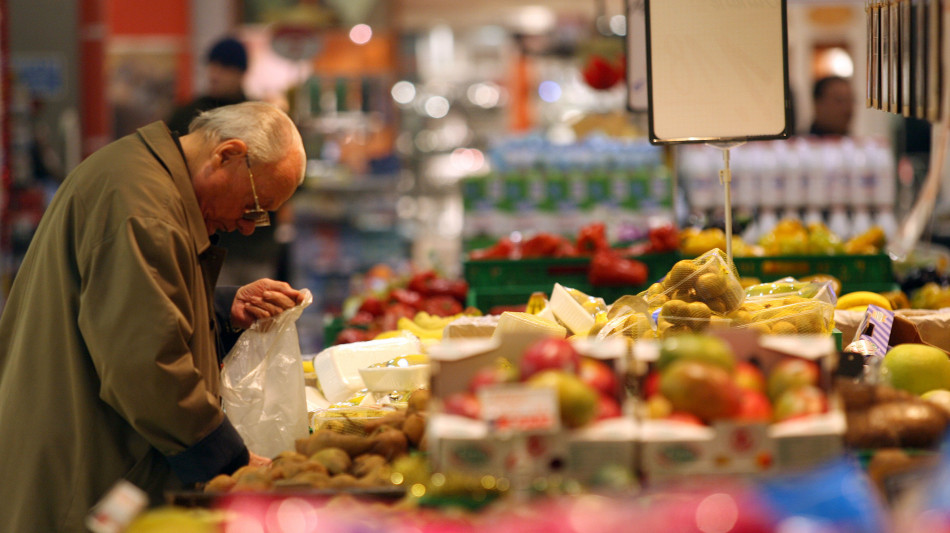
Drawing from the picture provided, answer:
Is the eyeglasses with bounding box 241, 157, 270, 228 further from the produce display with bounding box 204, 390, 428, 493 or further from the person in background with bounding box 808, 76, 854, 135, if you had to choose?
the person in background with bounding box 808, 76, 854, 135

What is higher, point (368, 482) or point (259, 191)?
point (259, 191)

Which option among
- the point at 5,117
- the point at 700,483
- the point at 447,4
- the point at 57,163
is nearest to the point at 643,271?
the point at 700,483

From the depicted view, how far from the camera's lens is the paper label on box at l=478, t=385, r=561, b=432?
1503mm

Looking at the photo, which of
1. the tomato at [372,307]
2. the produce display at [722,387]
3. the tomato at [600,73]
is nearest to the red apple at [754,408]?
the produce display at [722,387]

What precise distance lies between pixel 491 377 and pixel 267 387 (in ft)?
4.44

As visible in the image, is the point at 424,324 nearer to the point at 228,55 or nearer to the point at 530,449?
the point at 530,449

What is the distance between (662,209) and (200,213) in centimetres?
461

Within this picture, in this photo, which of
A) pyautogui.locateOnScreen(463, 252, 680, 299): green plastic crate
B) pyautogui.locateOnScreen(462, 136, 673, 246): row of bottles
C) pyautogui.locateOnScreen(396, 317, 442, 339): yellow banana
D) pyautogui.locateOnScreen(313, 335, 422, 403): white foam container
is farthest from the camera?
pyautogui.locateOnScreen(462, 136, 673, 246): row of bottles

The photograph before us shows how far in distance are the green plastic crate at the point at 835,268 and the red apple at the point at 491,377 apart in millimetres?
2689

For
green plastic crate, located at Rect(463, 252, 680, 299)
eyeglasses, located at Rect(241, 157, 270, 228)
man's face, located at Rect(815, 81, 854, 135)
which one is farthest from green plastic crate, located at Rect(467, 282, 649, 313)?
man's face, located at Rect(815, 81, 854, 135)

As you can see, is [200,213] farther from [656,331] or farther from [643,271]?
[643,271]

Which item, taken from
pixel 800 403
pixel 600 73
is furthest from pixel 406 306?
pixel 600 73

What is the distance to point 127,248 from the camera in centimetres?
235

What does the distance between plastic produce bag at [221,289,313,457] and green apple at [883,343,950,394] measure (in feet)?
4.75
